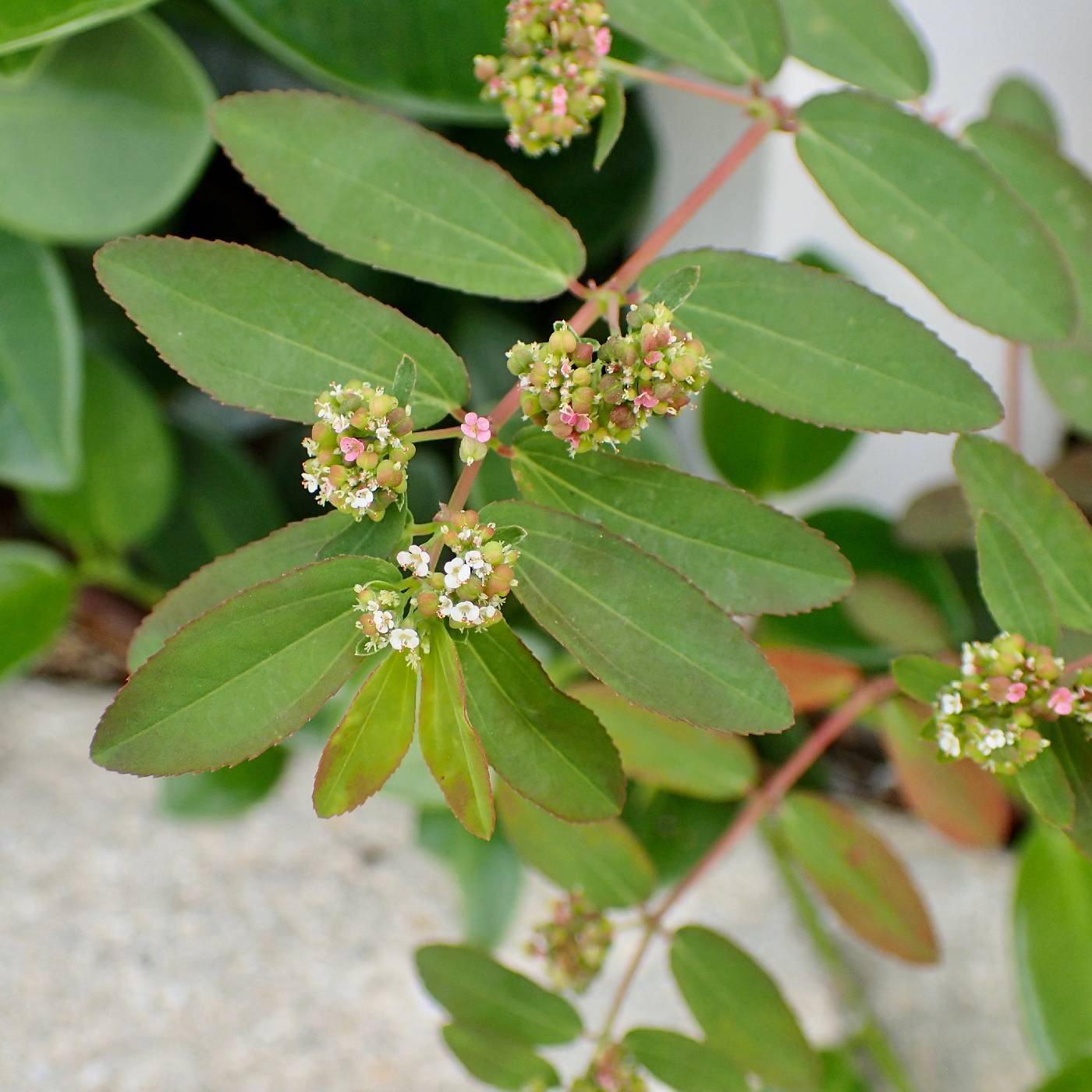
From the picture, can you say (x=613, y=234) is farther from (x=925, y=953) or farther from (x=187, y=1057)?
(x=187, y=1057)

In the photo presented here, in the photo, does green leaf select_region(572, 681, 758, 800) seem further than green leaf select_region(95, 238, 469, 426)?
Yes

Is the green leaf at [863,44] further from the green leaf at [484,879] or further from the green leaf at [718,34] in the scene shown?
the green leaf at [484,879]

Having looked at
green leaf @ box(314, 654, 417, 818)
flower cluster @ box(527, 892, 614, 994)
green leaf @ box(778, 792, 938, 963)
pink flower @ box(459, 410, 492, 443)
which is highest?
pink flower @ box(459, 410, 492, 443)

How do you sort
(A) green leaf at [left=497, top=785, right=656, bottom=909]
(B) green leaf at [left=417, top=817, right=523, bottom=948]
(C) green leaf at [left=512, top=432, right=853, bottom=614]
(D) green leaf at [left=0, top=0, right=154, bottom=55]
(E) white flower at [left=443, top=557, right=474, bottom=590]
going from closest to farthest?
1. (E) white flower at [left=443, top=557, right=474, bottom=590]
2. (C) green leaf at [left=512, top=432, right=853, bottom=614]
3. (D) green leaf at [left=0, top=0, right=154, bottom=55]
4. (A) green leaf at [left=497, top=785, right=656, bottom=909]
5. (B) green leaf at [left=417, top=817, right=523, bottom=948]

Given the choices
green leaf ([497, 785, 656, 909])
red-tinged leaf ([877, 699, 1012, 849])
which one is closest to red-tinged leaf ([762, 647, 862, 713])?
red-tinged leaf ([877, 699, 1012, 849])

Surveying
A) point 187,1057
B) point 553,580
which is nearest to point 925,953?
point 553,580

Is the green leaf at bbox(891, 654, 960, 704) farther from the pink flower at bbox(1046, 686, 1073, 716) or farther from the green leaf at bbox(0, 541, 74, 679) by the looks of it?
the green leaf at bbox(0, 541, 74, 679)

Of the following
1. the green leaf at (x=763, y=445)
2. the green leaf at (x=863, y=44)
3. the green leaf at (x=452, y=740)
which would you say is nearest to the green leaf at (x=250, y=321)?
the green leaf at (x=452, y=740)
